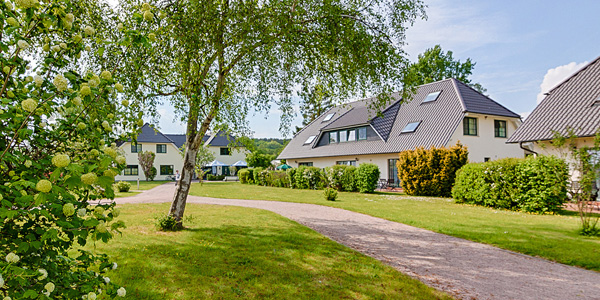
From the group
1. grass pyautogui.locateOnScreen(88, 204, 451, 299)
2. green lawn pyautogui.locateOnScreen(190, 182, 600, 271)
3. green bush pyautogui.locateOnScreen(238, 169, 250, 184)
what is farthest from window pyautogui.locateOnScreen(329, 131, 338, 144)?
grass pyautogui.locateOnScreen(88, 204, 451, 299)

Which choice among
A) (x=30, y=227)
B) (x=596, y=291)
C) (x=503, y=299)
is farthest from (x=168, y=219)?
(x=596, y=291)

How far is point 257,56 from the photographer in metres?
8.06

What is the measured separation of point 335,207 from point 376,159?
13009mm

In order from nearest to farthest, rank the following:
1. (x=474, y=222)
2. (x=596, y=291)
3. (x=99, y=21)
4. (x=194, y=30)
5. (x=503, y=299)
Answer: (x=503, y=299), (x=596, y=291), (x=194, y=30), (x=99, y=21), (x=474, y=222)

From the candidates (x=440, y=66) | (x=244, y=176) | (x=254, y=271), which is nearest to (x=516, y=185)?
(x=254, y=271)

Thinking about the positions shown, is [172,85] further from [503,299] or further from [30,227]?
[503,299]

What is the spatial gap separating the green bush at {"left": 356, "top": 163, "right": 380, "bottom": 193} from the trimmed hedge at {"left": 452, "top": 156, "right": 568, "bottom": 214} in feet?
19.5

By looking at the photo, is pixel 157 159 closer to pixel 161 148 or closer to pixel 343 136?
pixel 161 148

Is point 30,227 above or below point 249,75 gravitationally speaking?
below

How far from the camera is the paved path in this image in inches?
204

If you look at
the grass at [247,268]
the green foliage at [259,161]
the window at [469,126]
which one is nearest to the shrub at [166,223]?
the grass at [247,268]

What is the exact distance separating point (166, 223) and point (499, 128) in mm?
24575

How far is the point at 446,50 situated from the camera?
4238cm

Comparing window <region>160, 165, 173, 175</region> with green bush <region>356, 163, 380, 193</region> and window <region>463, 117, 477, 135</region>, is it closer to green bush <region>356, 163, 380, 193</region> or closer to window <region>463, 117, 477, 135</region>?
green bush <region>356, 163, 380, 193</region>
